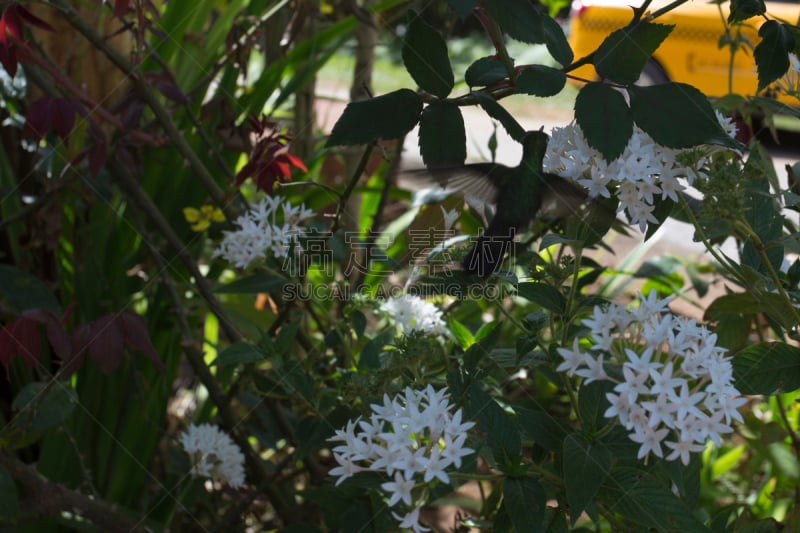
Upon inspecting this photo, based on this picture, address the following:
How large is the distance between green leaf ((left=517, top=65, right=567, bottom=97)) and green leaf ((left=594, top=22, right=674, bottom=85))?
35 millimetres

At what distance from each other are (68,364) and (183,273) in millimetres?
454

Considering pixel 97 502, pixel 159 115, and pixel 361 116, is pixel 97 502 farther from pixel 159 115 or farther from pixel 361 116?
pixel 361 116

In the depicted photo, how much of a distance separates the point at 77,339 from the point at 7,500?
8.4 inches

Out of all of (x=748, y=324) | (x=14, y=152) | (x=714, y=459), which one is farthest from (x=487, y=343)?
(x=14, y=152)

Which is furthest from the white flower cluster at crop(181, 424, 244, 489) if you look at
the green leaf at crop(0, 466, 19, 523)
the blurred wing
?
the blurred wing

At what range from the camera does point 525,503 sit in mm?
704

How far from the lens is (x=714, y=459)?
5.85 ft

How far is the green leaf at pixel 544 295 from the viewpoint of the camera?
813 millimetres

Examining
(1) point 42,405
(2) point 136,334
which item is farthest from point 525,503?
(1) point 42,405

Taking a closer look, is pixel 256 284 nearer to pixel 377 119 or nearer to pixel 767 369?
pixel 377 119

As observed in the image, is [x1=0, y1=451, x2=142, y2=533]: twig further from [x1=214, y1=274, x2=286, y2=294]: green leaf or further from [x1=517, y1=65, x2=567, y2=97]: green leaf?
[x1=517, y1=65, x2=567, y2=97]: green leaf

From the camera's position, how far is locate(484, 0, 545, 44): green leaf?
66 cm

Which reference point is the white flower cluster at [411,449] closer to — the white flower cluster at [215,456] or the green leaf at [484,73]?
the green leaf at [484,73]

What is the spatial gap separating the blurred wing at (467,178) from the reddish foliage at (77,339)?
0.47 m
